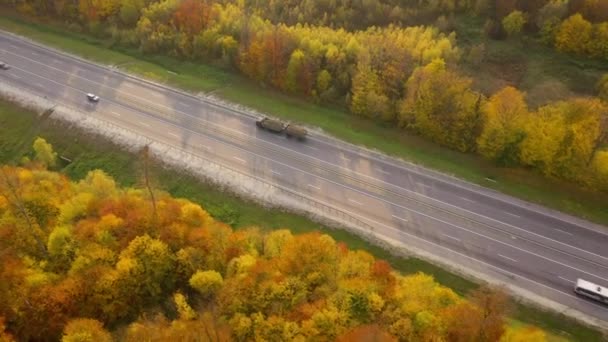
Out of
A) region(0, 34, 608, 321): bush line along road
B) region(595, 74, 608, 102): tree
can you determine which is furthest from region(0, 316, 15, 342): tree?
region(595, 74, 608, 102): tree

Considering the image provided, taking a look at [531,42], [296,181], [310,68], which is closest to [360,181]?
[296,181]

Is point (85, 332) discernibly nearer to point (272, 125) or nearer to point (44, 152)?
point (44, 152)

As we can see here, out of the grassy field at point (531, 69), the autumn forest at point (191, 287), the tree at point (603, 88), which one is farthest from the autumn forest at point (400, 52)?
the autumn forest at point (191, 287)

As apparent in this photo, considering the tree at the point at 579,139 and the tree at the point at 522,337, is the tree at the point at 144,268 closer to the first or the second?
the tree at the point at 522,337

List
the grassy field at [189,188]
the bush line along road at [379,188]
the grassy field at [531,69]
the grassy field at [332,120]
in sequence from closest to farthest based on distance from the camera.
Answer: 1. the grassy field at [189,188]
2. the bush line along road at [379,188]
3. the grassy field at [332,120]
4. the grassy field at [531,69]

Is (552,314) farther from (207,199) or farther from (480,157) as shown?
(207,199)

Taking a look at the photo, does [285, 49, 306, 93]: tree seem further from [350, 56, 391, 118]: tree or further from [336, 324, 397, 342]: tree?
[336, 324, 397, 342]: tree
